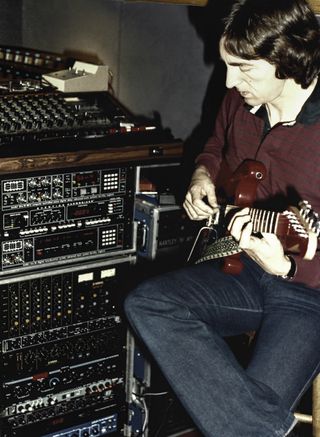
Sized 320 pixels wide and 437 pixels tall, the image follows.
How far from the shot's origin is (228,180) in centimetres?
228

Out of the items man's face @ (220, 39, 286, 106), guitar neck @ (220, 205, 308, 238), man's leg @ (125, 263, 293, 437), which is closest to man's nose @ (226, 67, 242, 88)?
man's face @ (220, 39, 286, 106)

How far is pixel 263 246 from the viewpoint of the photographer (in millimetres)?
1866

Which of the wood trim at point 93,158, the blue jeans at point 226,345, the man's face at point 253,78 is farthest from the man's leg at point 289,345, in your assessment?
the wood trim at point 93,158

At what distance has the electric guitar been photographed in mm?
1844

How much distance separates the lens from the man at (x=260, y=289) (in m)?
1.91

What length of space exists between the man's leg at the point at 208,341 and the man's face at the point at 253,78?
0.53 metres

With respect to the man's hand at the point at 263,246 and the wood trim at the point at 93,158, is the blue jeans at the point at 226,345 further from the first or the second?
the wood trim at the point at 93,158

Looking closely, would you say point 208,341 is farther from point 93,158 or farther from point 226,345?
point 93,158

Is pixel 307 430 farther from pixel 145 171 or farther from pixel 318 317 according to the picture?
pixel 145 171

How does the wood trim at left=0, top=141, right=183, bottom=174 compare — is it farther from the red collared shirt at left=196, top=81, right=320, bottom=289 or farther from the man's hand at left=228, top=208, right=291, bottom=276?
the man's hand at left=228, top=208, right=291, bottom=276

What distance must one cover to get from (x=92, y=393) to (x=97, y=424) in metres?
0.14

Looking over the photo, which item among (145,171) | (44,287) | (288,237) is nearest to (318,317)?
(288,237)

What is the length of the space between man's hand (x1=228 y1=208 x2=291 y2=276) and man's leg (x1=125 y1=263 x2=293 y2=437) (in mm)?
249

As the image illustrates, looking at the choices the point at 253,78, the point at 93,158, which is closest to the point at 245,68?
A: the point at 253,78
